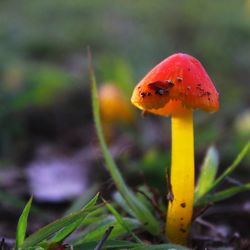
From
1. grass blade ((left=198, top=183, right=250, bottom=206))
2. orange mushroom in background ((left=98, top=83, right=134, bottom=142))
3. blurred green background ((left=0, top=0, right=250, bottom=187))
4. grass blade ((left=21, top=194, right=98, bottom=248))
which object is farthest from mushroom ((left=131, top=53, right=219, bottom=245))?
orange mushroom in background ((left=98, top=83, right=134, bottom=142))

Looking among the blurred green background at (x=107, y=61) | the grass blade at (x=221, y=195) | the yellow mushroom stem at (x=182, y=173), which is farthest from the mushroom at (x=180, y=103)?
the blurred green background at (x=107, y=61)

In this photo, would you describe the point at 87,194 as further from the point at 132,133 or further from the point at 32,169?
the point at 132,133

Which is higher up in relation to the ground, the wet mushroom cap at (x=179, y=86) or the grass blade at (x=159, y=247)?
the wet mushroom cap at (x=179, y=86)

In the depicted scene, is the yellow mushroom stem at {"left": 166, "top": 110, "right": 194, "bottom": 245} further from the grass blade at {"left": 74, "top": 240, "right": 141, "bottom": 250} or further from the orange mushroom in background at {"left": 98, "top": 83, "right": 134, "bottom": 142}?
the orange mushroom in background at {"left": 98, "top": 83, "right": 134, "bottom": 142}

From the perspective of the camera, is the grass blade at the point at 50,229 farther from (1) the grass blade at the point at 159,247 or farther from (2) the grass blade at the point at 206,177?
(2) the grass blade at the point at 206,177

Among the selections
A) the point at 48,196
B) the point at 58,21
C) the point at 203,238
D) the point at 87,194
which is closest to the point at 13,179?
the point at 48,196
